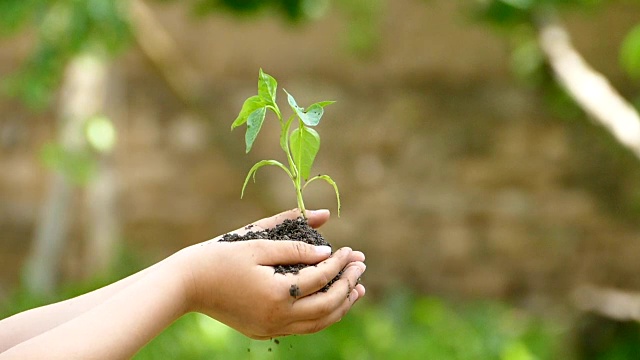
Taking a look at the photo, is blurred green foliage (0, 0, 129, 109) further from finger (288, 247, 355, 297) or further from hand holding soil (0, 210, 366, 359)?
finger (288, 247, 355, 297)

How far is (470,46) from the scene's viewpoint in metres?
5.80

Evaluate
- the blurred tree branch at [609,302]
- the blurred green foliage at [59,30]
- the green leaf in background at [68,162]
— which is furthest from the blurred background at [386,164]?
the blurred green foliage at [59,30]

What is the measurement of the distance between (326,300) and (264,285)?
0.11 metres

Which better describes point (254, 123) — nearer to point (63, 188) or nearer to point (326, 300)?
point (326, 300)

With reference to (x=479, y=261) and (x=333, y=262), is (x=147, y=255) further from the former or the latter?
(x=333, y=262)

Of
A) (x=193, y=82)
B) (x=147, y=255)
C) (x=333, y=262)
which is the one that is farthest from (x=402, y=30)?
(x=333, y=262)

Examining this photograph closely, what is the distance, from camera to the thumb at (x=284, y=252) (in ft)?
5.09

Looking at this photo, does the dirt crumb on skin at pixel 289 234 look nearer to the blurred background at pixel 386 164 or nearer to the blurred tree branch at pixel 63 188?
the blurred background at pixel 386 164

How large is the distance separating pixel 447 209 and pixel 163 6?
2.33 metres

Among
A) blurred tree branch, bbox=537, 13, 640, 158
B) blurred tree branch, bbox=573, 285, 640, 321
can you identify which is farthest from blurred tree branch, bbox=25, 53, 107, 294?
blurred tree branch, bbox=573, 285, 640, 321

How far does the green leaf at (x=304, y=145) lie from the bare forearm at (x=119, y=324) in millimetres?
388

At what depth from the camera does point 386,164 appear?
5973 millimetres

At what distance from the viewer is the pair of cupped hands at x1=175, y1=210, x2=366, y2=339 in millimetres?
1534

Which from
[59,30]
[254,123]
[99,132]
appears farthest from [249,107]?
[99,132]
